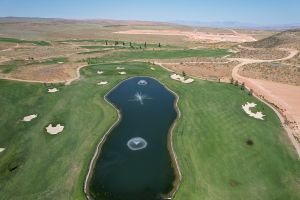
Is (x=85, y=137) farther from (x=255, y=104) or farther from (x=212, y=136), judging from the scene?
(x=255, y=104)

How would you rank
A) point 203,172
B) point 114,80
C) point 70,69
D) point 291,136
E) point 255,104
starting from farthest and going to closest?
point 70,69
point 114,80
point 255,104
point 291,136
point 203,172

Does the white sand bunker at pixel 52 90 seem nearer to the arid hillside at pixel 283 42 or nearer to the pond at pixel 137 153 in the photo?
the pond at pixel 137 153

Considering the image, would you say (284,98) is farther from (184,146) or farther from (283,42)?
(283,42)

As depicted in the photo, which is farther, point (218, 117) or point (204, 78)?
point (204, 78)

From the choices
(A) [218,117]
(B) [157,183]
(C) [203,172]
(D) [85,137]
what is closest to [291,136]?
(A) [218,117]

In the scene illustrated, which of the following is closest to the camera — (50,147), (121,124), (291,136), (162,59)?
(50,147)

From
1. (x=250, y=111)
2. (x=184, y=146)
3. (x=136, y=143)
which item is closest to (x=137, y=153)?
(x=136, y=143)

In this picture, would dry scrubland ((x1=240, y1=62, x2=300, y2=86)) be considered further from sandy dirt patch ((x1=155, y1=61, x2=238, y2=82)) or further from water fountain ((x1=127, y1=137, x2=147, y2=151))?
water fountain ((x1=127, y1=137, x2=147, y2=151))

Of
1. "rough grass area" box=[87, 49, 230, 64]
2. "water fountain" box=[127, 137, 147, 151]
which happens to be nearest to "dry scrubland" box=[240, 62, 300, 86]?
"rough grass area" box=[87, 49, 230, 64]
